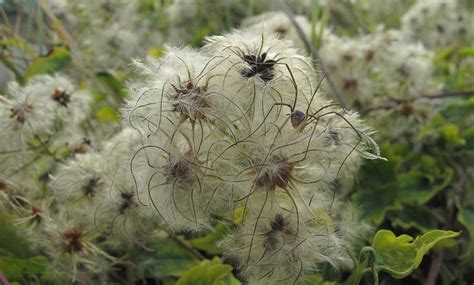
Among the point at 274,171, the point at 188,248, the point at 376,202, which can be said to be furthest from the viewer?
the point at 376,202

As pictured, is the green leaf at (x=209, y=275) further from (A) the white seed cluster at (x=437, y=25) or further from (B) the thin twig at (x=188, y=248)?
(A) the white seed cluster at (x=437, y=25)

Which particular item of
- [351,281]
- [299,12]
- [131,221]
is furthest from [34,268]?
[299,12]

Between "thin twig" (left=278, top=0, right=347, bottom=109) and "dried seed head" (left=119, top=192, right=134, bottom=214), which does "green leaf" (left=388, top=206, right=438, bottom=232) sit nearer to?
"thin twig" (left=278, top=0, right=347, bottom=109)

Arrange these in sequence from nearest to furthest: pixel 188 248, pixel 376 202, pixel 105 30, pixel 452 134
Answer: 1. pixel 188 248
2. pixel 376 202
3. pixel 452 134
4. pixel 105 30

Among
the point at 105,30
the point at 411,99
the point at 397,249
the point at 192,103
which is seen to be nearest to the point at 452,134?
the point at 411,99

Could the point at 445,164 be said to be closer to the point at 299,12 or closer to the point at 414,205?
the point at 414,205

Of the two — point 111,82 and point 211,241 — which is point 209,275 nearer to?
point 211,241
